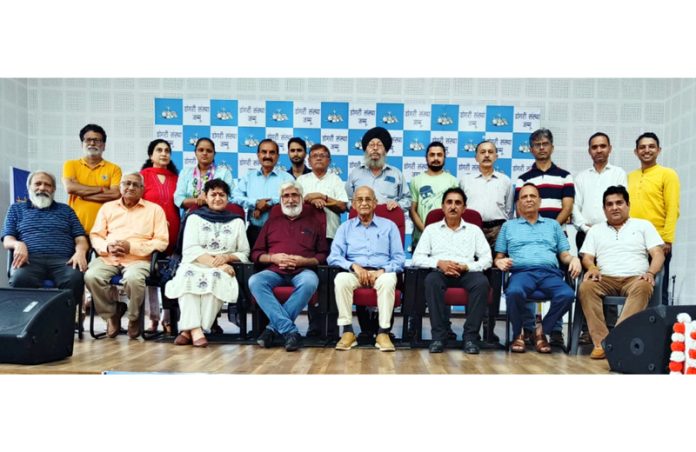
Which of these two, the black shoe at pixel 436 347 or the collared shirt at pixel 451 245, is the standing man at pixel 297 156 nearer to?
the collared shirt at pixel 451 245

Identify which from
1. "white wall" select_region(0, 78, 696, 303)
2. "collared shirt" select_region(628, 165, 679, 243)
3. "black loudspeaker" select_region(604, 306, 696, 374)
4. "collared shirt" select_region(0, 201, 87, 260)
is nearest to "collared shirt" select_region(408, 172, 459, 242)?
"collared shirt" select_region(628, 165, 679, 243)

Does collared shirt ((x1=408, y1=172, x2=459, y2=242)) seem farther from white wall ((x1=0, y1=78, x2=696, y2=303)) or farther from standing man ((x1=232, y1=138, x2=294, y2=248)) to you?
white wall ((x1=0, y1=78, x2=696, y2=303))

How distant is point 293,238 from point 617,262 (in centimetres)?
217

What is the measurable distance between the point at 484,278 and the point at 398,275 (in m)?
0.56

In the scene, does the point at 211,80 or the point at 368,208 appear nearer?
the point at 368,208

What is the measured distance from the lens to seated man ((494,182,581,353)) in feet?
11.9

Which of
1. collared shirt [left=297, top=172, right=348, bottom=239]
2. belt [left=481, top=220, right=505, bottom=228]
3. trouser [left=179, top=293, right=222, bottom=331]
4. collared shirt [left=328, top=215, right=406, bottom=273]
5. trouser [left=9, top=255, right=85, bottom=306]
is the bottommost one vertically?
trouser [left=179, top=293, right=222, bottom=331]

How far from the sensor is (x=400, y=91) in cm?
570

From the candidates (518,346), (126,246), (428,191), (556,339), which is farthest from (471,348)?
(126,246)

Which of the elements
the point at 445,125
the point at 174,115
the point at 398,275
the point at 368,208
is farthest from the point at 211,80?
the point at 398,275

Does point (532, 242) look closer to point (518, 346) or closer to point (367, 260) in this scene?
point (518, 346)

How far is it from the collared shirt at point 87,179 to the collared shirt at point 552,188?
122 inches

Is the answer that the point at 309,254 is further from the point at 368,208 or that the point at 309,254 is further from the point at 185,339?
the point at 185,339

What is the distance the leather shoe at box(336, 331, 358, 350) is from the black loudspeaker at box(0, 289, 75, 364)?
1.60 metres
